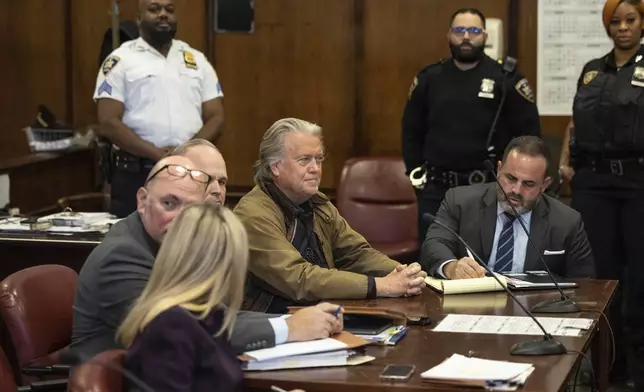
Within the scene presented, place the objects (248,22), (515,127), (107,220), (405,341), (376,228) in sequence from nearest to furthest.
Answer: (405,341), (107,220), (515,127), (376,228), (248,22)

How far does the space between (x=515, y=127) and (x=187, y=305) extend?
3422 mm

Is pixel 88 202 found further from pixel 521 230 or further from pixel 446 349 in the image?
pixel 446 349

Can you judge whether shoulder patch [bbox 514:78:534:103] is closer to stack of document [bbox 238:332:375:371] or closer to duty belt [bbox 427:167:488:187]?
duty belt [bbox 427:167:488:187]

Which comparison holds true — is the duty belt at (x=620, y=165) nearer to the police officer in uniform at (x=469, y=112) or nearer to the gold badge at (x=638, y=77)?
the gold badge at (x=638, y=77)

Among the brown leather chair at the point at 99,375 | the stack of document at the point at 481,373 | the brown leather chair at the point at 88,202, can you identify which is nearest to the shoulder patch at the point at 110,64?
the brown leather chair at the point at 88,202

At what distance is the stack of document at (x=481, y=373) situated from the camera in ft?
8.98

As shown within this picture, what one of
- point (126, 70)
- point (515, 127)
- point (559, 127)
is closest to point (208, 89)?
point (126, 70)

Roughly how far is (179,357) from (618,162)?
316 cm

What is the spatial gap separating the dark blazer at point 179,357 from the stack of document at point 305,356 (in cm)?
14

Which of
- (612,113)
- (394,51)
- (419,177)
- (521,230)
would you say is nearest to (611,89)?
(612,113)

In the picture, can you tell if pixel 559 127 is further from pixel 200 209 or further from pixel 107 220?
pixel 200 209

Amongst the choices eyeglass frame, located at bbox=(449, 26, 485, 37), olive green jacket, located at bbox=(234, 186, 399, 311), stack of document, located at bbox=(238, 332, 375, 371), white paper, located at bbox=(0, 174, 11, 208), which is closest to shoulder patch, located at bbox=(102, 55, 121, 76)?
white paper, located at bbox=(0, 174, 11, 208)

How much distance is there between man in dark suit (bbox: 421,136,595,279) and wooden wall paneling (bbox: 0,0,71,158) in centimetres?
400

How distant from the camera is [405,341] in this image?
126 inches
